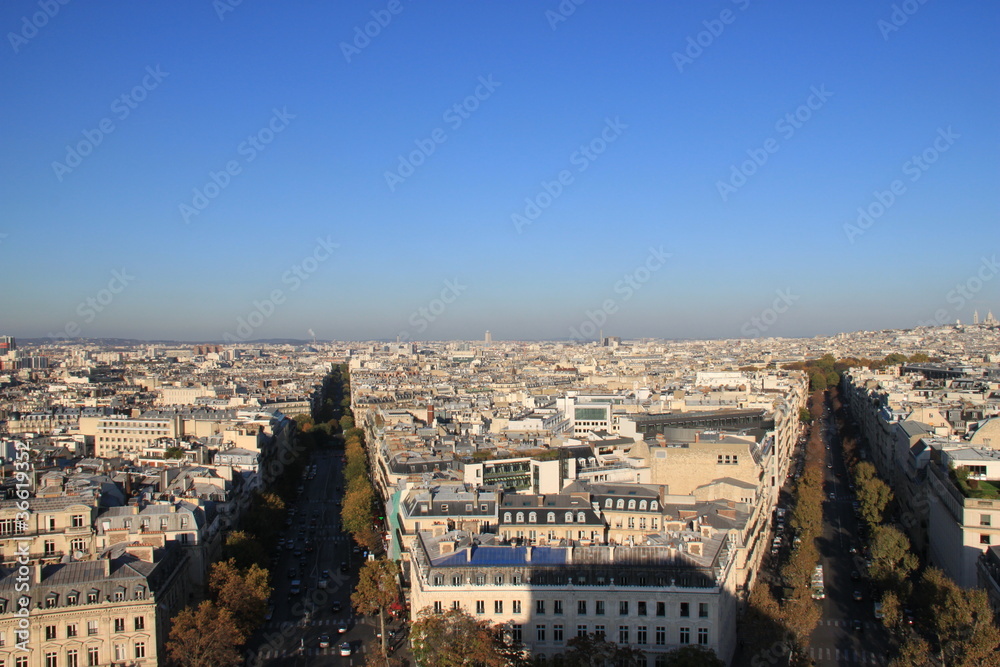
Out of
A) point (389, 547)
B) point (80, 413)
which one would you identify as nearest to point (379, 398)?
point (80, 413)

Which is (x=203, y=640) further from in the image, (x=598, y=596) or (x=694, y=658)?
(x=694, y=658)

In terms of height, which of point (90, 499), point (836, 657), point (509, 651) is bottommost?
point (836, 657)

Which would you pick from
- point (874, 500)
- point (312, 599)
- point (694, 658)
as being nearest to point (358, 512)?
point (312, 599)

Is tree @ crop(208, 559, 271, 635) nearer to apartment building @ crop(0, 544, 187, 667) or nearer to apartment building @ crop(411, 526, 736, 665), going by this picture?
apartment building @ crop(0, 544, 187, 667)

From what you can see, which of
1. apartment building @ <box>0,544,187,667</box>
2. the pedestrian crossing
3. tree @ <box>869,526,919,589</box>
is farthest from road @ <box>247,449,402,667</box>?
tree @ <box>869,526,919,589</box>

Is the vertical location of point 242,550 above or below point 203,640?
above

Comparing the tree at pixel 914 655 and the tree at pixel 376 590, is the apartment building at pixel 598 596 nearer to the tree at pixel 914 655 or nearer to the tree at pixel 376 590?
the tree at pixel 914 655

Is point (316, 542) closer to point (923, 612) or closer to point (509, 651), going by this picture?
point (509, 651)

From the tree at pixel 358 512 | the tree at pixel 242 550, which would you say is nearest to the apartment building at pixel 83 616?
the tree at pixel 242 550
